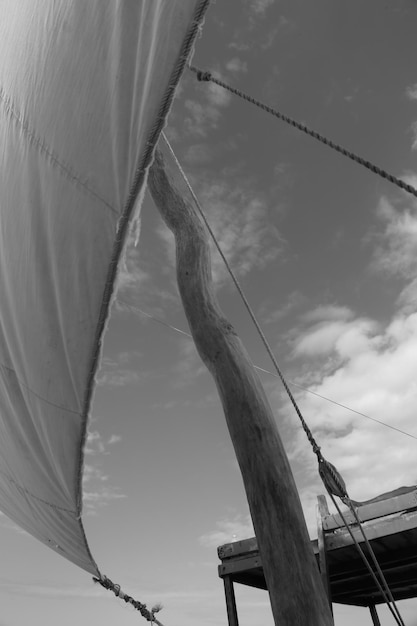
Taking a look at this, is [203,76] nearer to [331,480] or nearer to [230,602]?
[331,480]

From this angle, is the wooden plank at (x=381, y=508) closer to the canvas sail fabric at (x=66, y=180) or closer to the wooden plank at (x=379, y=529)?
the wooden plank at (x=379, y=529)

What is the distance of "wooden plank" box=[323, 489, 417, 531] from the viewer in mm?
4945

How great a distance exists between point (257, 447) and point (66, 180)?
181cm

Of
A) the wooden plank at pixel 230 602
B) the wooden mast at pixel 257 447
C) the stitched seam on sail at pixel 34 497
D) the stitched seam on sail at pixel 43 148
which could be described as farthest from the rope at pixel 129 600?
the stitched seam on sail at pixel 43 148

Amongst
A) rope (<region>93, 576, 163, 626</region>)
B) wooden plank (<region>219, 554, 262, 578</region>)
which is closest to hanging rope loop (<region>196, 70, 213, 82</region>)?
wooden plank (<region>219, 554, 262, 578</region>)

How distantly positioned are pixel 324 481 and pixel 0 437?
2.95 meters

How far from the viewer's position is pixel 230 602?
5.88 metres

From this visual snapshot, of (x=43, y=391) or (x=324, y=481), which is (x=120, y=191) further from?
(x=324, y=481)

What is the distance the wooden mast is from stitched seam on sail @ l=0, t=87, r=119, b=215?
4.00 ft

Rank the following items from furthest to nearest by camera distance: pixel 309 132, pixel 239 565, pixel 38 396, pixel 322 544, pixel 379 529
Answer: pixel 239 565 < pixel 322 544 < pixel 379 529 < pixel 38 396 < pixel 309 132

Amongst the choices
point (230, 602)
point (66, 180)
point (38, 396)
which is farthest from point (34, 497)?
point (66, 180)

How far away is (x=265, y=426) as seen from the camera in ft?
9.31

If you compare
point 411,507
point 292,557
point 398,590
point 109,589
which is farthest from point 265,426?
point 398,590

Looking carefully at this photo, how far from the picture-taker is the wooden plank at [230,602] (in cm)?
568
